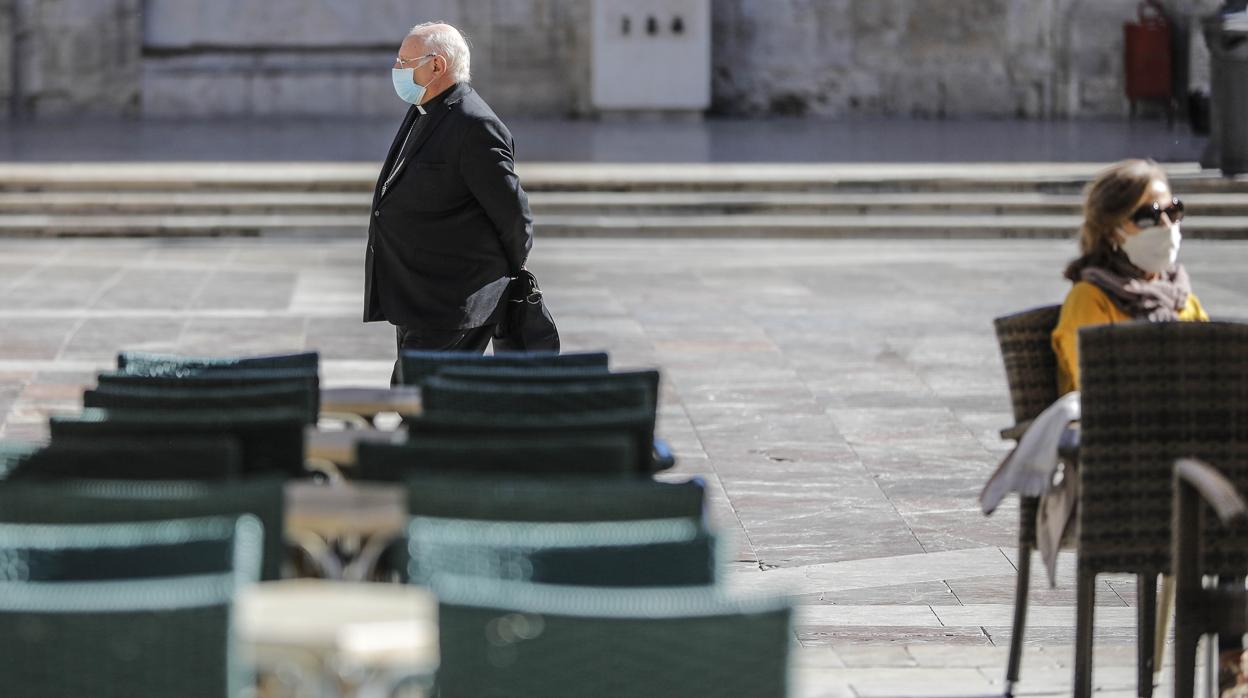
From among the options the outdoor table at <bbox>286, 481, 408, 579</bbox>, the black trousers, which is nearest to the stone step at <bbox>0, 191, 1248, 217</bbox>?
the black trousers

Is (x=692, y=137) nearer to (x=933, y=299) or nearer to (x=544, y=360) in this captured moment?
(x=933, y=299)

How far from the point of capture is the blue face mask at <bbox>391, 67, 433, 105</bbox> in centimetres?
658

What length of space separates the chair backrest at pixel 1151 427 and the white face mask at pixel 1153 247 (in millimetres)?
536

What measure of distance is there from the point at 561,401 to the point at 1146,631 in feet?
4.74

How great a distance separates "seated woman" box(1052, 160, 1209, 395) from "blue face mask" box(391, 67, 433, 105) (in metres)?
2.39

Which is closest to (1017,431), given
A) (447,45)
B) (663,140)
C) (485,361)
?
(485,361)

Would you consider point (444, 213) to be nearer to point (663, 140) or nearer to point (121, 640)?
point (121, 640)

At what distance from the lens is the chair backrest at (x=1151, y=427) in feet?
14.8

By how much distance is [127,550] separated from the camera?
119 inches

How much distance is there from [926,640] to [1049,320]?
0.98 metres

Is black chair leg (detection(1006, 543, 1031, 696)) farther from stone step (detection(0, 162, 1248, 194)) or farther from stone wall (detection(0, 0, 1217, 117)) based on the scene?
stone wall (detection(0, 0, 1217, 117))

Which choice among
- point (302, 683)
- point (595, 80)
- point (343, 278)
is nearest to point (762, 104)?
point (595, 80)

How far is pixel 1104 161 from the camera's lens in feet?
60.1

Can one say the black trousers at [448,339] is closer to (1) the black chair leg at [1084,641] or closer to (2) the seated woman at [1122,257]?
(2) the seated woman at [1122,257]
